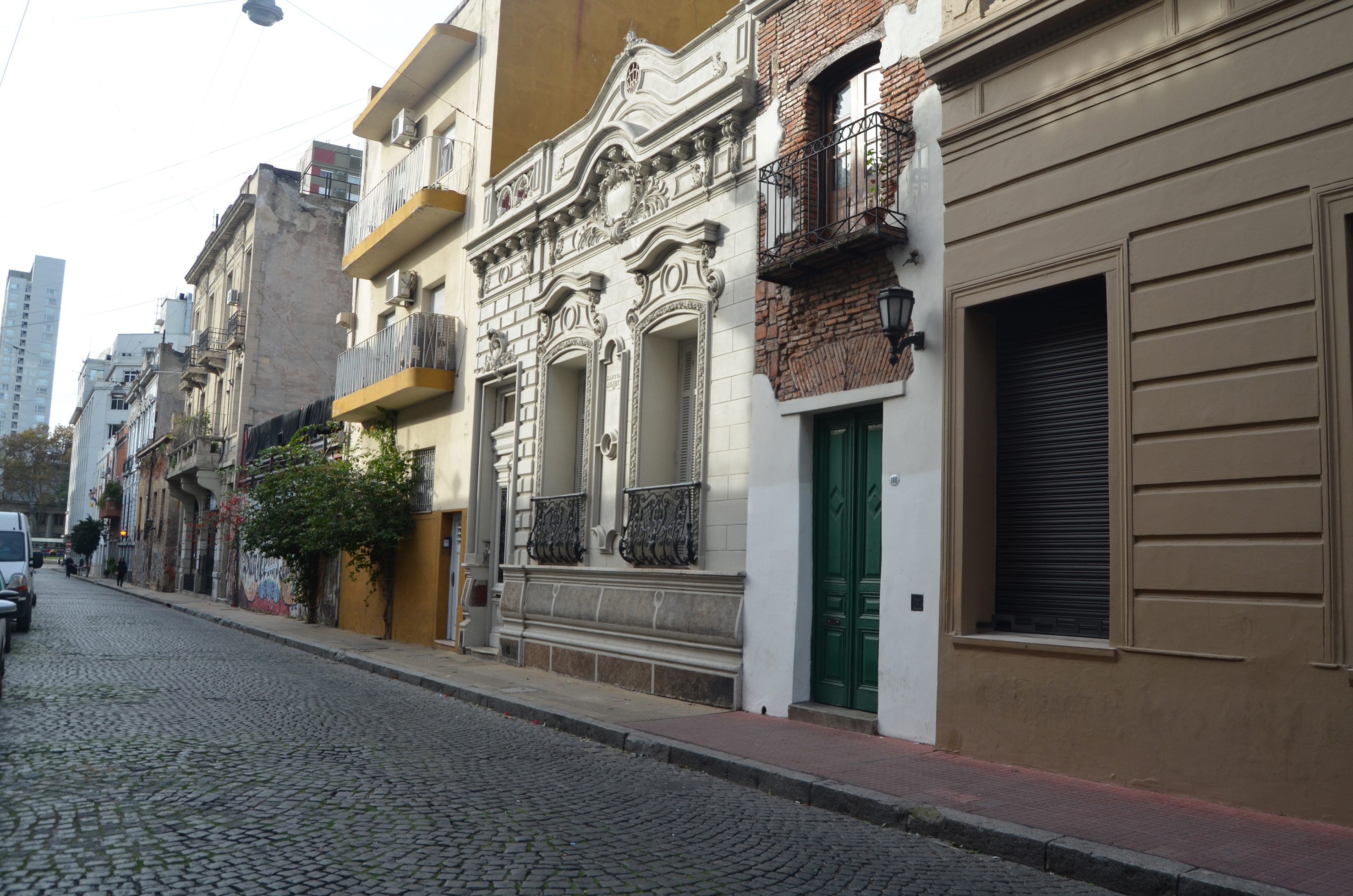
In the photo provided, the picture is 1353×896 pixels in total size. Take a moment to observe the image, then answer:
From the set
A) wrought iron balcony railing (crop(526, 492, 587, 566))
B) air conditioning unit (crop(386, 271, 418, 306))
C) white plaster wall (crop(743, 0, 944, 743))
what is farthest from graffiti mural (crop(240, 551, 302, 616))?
white plaster wall (crop(743, 0, 944, 743))

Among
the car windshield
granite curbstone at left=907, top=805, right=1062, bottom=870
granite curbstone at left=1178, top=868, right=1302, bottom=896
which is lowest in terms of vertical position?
granite curbstone at left=907, top=805, right=1062, bottom=870

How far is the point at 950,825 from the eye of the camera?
6.04 metres

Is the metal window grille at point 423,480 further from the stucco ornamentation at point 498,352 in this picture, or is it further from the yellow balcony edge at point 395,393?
the stucco ornamentation at point 498,352

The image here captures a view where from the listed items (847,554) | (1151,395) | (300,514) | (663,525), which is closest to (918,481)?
(847,554)

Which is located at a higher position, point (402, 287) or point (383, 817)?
point (402, 287)

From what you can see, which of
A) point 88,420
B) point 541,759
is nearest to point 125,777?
point 541,759

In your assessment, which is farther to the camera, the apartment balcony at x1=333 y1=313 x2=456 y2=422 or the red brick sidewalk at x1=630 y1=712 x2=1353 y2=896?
the apartment balcony at x1=333 y1=313 x2=456 y2=422

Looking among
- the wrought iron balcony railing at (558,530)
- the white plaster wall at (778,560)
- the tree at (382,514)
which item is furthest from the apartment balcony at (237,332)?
the white plaster wall at (778,560)

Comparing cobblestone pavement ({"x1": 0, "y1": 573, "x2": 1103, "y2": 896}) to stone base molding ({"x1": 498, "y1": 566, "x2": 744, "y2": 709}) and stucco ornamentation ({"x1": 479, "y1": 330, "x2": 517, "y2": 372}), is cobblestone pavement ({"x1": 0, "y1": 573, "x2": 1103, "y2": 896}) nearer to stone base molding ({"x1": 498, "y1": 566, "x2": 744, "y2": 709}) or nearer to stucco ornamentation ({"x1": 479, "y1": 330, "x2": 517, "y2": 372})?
stone base molding ({"x1": 498, "y1": 566, "x2": 744, "y2": 709})

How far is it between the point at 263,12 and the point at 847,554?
11253 mm

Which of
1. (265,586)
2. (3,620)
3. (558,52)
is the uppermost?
(558,52)

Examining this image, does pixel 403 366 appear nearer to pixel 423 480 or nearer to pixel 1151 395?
pixel 423 480

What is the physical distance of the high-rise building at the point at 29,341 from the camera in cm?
13938

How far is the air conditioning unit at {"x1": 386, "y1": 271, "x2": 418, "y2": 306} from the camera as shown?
20.3 metres
